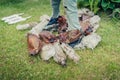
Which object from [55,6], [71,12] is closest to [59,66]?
[71,12]

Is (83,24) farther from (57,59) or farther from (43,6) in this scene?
(43,6)

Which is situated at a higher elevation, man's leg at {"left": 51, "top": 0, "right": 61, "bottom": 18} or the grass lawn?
man's leg at {"left": 51, "top": 0, "right": 61, "bottom": 18}

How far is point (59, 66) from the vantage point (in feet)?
16.4

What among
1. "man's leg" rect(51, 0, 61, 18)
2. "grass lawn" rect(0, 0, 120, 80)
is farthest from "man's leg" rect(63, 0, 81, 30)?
"man's leg" rect(51, 0, 61, 18)

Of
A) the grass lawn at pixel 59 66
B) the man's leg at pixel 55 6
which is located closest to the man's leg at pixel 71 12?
the grass lawn at pixel 59 66

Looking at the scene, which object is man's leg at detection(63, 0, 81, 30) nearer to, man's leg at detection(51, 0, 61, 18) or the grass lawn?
the grass lawn

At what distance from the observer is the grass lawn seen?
480 centimetres

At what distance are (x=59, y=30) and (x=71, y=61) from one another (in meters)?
1.07

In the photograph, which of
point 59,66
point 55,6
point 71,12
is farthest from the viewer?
point 55,6

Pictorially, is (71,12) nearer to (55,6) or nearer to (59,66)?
(55,6)

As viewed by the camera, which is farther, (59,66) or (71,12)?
(71,12)

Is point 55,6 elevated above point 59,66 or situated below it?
above

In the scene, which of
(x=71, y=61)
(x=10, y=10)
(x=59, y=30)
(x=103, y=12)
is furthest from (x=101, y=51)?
(x=10, y=10)

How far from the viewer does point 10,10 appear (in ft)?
24.6
